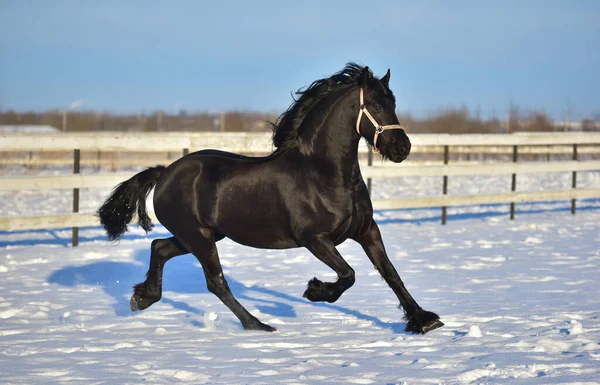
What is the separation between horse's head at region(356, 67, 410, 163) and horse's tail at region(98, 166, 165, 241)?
1.78 m

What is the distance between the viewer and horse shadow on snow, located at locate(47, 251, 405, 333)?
6.45m

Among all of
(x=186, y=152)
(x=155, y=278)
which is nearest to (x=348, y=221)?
(x=155, y=278)

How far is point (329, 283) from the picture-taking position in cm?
547

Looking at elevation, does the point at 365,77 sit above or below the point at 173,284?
above

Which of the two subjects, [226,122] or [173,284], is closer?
[173,284]

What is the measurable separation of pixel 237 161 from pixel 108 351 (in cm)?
162

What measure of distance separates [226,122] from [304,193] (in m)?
38.3

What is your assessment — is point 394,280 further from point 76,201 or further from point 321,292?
point 76,201

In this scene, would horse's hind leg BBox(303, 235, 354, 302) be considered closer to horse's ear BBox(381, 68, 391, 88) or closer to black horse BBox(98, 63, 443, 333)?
black horse BBox(98, 63, 443, 333)

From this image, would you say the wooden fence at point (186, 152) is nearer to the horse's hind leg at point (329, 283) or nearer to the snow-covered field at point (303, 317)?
the snow-covered field at point (303, 317)

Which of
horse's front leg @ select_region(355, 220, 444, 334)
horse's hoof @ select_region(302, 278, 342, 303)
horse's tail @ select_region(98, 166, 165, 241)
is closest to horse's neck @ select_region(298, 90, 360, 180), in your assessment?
horse's front leg @ select_region(355, 220, 444, 334)

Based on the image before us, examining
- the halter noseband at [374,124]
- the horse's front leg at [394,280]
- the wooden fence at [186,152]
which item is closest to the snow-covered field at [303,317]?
the horse's front leg at [394,280]

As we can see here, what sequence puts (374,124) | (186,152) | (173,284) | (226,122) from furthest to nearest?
1. (226,122)
2. (186,152)
3. (173,284)
4. (374,124)

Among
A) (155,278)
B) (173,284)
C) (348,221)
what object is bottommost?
(173,284)
